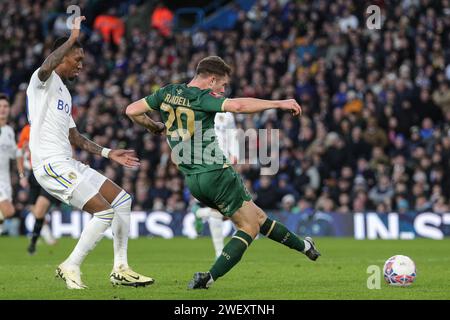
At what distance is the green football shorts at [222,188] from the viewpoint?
9.43 meters

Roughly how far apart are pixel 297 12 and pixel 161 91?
56.0 ft

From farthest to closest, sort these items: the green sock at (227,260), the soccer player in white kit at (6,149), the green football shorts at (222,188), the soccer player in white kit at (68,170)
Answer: the soccer player in white kit at (6,149) < the soccer player in white kit at (68,170) < the green football shorts at (222,188) < the green sock at (227,260)

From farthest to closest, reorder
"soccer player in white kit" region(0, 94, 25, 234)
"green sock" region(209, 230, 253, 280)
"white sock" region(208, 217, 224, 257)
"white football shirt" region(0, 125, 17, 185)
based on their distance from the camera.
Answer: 1. "white football shirt" region(0, 125, 17, 185)
2. "soccer player in white kit" region(0, 94, 25, 234)
3. "white sock" region(208, 217, 224, 257)
4. "green sock" region(209, 230, 253, 280)

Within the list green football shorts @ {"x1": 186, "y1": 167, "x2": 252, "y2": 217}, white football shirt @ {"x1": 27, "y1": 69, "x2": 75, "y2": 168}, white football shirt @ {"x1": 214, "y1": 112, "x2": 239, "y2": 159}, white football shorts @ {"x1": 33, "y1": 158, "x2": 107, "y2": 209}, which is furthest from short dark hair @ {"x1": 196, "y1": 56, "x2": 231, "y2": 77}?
white football shirt @ {"x1": 214, "y1": 112, "x2": 239, "y2": 159}

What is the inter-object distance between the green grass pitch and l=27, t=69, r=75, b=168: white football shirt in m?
1.33

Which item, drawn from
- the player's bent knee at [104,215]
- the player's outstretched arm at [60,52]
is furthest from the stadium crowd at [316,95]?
the player's outstretched arm at [60,52]

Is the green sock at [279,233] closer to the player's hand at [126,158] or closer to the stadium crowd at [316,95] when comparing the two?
the player's hand at [126,158]

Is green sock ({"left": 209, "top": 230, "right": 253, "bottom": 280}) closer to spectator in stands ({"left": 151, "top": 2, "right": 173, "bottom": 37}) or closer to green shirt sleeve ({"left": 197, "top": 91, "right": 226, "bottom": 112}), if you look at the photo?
green shirt sleeve ({"left": 197, "top": 91, "right": 226, "bottom": 112})

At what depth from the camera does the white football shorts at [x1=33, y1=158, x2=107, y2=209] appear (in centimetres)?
955

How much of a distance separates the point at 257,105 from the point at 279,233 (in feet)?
5.56

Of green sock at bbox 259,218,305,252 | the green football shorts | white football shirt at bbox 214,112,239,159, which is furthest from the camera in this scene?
white football shirt at bbox 214,112,239,159

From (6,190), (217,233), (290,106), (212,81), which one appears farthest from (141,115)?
(6,190)

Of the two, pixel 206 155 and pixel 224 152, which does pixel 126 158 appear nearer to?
pixel 206 155

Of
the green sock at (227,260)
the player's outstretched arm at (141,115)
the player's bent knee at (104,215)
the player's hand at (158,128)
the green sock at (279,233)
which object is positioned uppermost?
the player's outstretched arm at (141,115)
